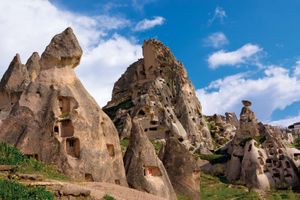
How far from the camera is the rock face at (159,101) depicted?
46.8 meters

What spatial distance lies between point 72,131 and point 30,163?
18.3 feet

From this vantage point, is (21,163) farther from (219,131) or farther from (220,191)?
(219,131)

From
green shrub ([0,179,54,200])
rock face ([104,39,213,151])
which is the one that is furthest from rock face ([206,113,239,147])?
green shrub ([0,179,54,200])

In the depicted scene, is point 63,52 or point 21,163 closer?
point 21,163

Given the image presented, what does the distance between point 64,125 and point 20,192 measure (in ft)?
35.4

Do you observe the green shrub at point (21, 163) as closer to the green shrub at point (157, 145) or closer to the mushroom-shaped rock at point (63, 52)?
the mushroom-shaped rock at point (63, 52)

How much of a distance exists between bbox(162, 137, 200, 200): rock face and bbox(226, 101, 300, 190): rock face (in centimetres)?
1108

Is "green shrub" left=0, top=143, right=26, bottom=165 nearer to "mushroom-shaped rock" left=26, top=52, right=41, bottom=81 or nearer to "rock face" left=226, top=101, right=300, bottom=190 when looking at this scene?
"rock face" left=226, top=101, right=300, bottom=190

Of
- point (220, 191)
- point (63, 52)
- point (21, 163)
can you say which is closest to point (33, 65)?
point (220, 191)

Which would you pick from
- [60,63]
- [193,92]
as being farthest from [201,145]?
[60,63]

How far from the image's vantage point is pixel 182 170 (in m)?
26.7

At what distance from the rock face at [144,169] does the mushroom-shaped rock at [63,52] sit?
4338 mm

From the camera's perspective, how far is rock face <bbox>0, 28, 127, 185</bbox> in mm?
21391

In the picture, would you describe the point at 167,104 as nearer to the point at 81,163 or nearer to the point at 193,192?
the point at 193,192
